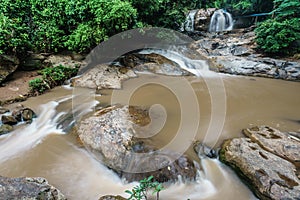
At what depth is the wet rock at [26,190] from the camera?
2.01 meters

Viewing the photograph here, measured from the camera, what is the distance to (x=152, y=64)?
7.84m

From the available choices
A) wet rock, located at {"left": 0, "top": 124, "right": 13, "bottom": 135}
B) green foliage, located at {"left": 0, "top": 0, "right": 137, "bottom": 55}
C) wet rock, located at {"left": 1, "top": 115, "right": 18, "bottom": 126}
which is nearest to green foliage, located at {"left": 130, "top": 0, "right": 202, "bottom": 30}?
green foliage, located at {"left": 0, "top": 0, "right": 137, "bottom": 55}

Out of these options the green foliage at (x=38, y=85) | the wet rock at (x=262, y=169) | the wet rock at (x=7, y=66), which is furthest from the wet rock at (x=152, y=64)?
the wet rock at (x=262, y=169)

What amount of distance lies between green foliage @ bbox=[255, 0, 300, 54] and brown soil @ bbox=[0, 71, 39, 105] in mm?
8763

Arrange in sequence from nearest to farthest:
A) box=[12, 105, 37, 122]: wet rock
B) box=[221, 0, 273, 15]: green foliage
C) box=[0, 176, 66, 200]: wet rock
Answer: box=[0, 176, 66, 200]: wet rock, box=[12, 105, 37, 122]: wet rock, box=[221, 0, 273, 15]: green foliage

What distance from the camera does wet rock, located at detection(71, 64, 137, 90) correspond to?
6.29 m

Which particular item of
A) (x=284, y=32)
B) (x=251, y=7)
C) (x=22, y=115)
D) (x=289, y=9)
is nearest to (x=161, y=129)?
(x=22, y=115)

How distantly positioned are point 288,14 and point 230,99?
18.8 ft

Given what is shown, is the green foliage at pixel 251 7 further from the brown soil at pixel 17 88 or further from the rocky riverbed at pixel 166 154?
the brown soil at pixel 17 88

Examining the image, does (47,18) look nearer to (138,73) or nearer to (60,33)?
(60,33)

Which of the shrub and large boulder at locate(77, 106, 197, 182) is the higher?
the shrub

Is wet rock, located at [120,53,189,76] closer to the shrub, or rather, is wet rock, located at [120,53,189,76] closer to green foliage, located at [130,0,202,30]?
green foliage, located at [130,0,202,30]

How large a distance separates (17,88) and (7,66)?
90cm

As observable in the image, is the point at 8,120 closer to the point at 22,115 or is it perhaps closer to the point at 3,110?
the point at 22,115
